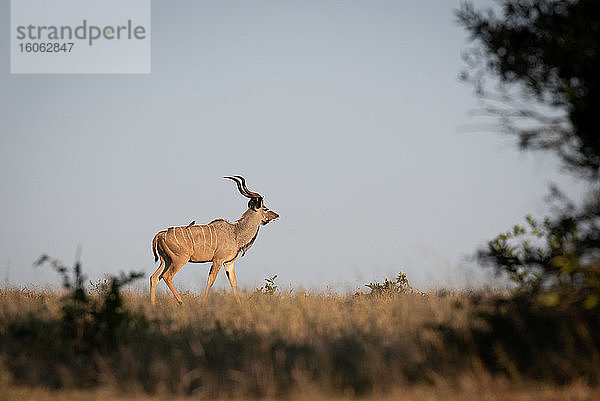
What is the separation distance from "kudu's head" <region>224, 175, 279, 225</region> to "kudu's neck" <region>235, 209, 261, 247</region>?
134 millimetres

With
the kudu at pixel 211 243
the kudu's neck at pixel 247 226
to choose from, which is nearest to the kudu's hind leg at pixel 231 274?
the kudu at pixel 211 243

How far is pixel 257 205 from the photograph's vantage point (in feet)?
62.8

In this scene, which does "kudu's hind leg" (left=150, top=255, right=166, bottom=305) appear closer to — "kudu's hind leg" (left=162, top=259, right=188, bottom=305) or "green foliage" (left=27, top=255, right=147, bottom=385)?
"kudu's hind leg" (left=162, top=259, right=188, bottom=305)

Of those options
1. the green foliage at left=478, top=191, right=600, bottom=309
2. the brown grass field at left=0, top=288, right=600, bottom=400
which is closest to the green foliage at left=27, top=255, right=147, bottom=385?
the brown grass field at left=0, top=288, right=600, bottom=400

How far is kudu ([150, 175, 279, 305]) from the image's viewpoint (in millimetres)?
16781

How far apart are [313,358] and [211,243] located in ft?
35.6

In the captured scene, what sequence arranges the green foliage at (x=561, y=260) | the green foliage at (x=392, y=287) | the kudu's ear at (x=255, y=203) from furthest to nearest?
1. the kudu's ear at (x=255, y=203)
2. the green foliage at (x=392, y=287)
3. the green foliage at (x=561, y=260)

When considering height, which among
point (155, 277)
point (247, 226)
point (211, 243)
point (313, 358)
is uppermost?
point (247, 226)

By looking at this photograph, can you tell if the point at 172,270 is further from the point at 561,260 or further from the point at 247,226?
the point at 561,260

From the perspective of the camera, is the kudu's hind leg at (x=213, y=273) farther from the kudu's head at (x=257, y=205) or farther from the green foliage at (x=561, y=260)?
the green foliage at (x=561, y=260)

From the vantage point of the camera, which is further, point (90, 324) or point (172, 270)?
point (172, 270)

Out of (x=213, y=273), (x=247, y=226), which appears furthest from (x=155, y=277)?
(x=247, y=226)

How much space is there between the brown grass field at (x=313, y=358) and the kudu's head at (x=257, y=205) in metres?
9.75

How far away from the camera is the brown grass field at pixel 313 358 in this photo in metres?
6.32
